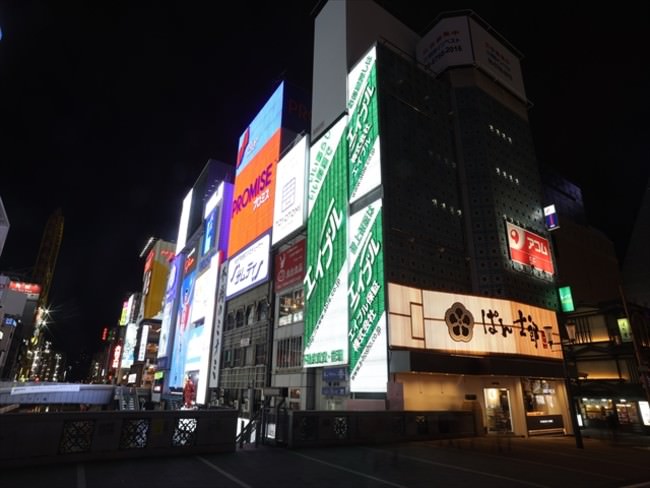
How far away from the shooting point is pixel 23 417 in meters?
10.4

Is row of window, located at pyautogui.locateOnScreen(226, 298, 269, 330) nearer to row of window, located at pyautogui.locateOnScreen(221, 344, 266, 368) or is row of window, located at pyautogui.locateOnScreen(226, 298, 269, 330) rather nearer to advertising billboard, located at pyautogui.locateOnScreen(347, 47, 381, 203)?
row of window, located at pyautogui.locateOnScreen(221, 344, 266, 368)

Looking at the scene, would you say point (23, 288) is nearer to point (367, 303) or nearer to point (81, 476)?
point (367, 303)

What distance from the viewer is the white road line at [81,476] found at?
8.60m

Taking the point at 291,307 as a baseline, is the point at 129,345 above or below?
above

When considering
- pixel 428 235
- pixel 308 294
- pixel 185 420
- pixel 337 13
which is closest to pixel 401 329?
pixel 428 235

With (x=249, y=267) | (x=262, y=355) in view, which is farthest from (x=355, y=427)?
(x=249, y=267)

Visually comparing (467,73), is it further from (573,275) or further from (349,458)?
(349,458)

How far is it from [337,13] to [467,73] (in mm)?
15186

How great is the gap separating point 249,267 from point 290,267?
381 inches

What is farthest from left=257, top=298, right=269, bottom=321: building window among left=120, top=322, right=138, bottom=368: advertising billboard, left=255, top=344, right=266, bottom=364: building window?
left=120, top=322, right=138, bottom=368: advertising billboard

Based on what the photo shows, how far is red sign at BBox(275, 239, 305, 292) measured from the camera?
39656mm

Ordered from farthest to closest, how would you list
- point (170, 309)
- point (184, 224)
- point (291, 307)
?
point (184, 224)
point (170, 309)
point (291, 307)

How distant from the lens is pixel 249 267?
49.1m

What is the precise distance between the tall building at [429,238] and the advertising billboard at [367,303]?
0.13m
